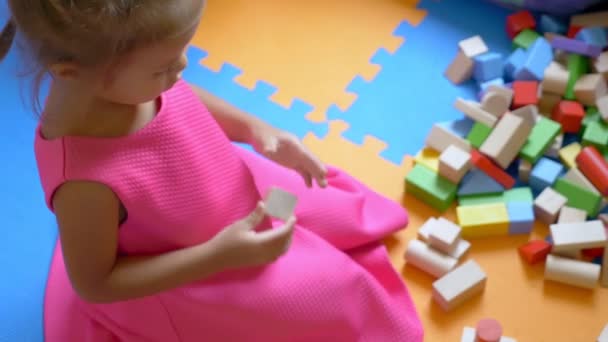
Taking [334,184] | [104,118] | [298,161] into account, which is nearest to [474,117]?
[334,184]

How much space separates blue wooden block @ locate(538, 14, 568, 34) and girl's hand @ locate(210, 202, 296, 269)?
38.5 inches

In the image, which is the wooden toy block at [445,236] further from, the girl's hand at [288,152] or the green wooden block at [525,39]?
the green wooden block at [525,39]

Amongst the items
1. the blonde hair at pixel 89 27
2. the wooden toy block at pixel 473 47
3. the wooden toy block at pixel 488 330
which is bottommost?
the wooden toy block at pixel 488 330

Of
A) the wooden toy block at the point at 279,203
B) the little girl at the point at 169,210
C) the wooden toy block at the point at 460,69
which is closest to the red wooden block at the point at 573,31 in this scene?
the wooden toy block at the point at 460,69

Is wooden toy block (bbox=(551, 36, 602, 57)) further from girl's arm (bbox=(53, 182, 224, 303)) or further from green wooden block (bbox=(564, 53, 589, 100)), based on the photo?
girl's arm (bbox=(53, 182, 224, 303))

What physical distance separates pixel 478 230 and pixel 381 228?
7.9 inches

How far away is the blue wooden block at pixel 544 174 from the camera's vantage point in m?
1.30

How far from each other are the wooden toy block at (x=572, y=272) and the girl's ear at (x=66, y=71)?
88 centimetres

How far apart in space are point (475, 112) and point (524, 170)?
0.15 metres

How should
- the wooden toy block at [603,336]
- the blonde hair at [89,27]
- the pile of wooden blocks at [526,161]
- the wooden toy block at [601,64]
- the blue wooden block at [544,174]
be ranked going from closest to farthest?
the blonde hair at [89,27], the wooden toy block at [603,336], the pile of wooden blocks at [526,161], the blue wooden block at [544,174], the wooden toy block at [601,64]

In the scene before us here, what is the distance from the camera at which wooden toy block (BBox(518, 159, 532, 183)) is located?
1323mm

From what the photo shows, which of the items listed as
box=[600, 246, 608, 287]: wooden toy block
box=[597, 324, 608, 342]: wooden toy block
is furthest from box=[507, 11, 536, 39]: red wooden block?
box=[597, 324, 608, 342]: wooden toy block

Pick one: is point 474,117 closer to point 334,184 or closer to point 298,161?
point 334,184

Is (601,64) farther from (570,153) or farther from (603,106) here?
(570,153)
